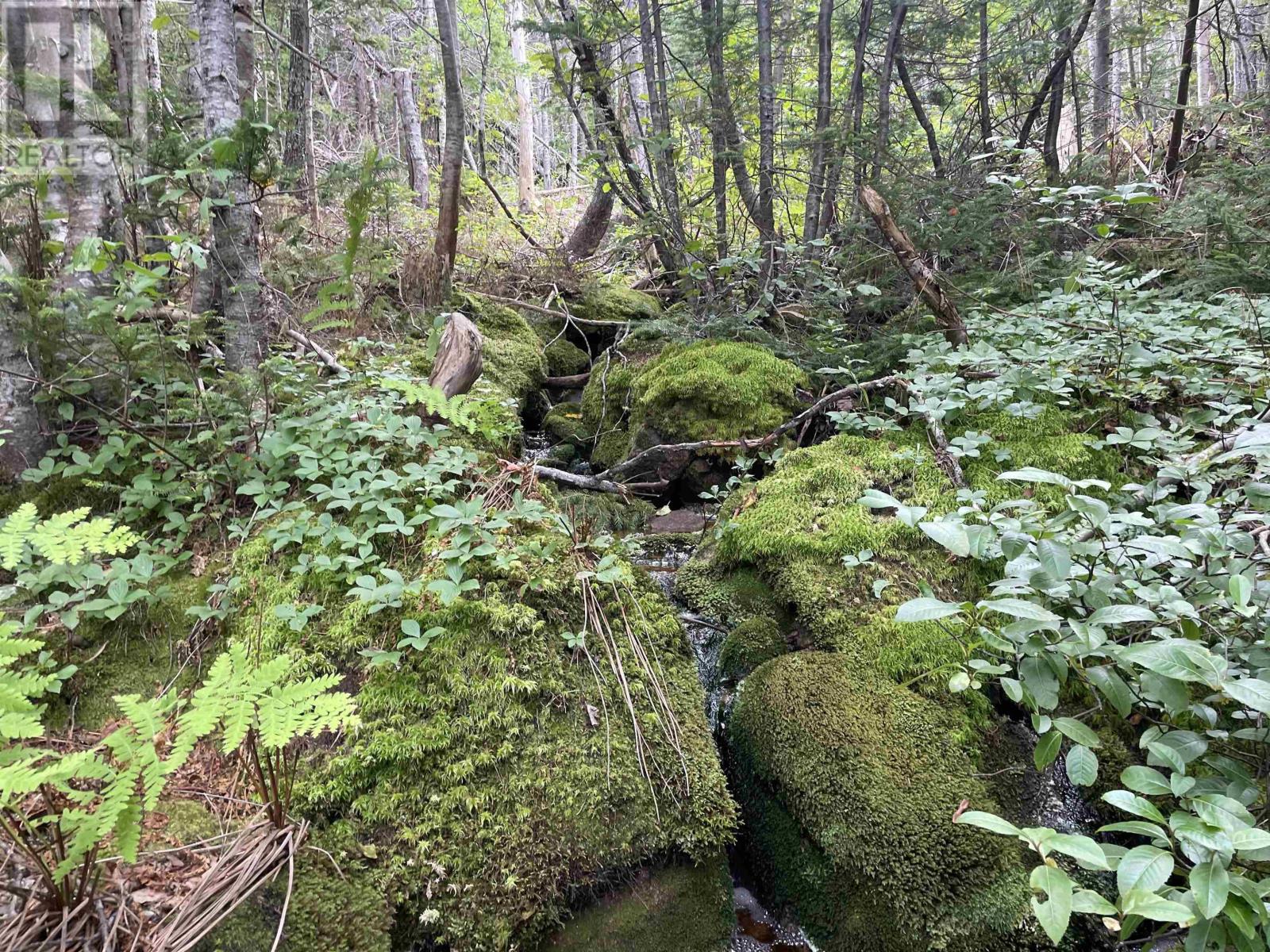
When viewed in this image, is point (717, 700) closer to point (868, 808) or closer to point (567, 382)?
point (868, 808)

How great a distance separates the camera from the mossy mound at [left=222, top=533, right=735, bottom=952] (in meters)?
1.83

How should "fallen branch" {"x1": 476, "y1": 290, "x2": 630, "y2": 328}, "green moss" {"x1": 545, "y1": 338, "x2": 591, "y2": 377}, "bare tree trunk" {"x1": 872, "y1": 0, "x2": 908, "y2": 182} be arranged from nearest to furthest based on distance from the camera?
"bare tree trunk" {"x1": 872, "y1": 0, "x2": 908, "y2": 182} → "green moss" {"x1": 545, "y1": 338, "x2": 591, "y2": 377} → "fallen branch" {"x1": 476, "y1": 290, "x2": 630, "y2": 328}

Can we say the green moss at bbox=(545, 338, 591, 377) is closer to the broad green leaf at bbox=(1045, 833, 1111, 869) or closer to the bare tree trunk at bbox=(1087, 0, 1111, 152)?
the bare tree trunk at bbox=(1087, 0, 1111, 152)

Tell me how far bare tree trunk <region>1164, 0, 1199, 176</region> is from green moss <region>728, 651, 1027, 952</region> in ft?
18.5

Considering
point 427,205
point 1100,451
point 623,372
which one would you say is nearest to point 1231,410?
point 1100,451

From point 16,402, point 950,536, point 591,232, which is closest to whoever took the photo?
point 950,536

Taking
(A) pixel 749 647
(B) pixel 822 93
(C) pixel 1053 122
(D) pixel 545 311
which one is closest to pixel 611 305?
(D) pixel 545 311

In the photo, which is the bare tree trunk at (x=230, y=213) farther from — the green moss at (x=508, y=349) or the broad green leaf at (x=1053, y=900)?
the broad green leaf at (x=1053, y=900)

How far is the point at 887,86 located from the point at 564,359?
13.1 feet

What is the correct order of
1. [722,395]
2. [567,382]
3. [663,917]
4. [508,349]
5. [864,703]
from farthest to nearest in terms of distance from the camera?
[567,382]
[508,349]
[722,395]
[864,703]
[663,917]

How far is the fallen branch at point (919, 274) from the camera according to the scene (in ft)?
13.3

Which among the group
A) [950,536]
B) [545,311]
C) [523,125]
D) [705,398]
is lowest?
[950,536]

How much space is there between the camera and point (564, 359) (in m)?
6.95

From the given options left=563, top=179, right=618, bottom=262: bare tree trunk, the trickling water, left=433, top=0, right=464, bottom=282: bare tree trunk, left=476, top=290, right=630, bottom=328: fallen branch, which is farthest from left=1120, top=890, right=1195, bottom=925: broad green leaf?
left=563, top=179, right=618, bottom=262: bare tree trunk
